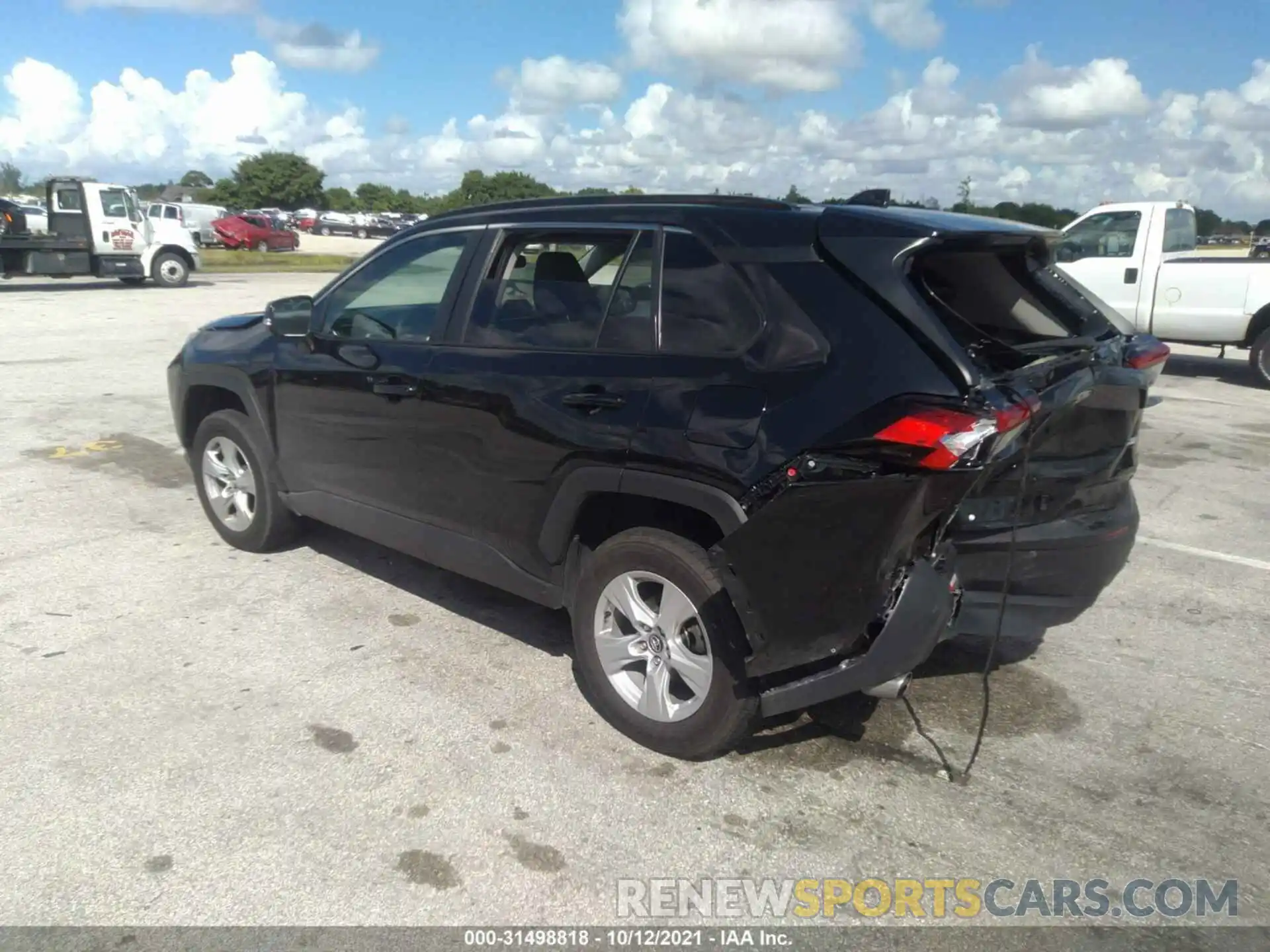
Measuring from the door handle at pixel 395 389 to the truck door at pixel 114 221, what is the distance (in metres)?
20.7

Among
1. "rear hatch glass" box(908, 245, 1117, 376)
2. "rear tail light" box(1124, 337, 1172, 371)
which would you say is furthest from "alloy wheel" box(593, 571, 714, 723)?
"rear tail light" box(1124, 337, 1172, 371)

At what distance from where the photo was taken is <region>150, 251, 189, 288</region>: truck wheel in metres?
23.5

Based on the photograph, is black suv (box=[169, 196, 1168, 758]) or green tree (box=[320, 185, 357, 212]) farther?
green tree (box=[320, 185, 357, 212])

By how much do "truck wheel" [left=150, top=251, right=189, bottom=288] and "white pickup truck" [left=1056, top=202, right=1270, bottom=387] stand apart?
19726 mm

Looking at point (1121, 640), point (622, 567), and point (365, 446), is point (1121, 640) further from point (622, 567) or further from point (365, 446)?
point (365, 446)

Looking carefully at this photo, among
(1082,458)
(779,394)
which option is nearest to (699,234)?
(779,394)

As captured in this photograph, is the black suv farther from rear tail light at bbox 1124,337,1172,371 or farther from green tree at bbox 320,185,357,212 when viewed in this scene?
green tree at bbox 320,185,357,212

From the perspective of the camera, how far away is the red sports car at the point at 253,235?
41750mm

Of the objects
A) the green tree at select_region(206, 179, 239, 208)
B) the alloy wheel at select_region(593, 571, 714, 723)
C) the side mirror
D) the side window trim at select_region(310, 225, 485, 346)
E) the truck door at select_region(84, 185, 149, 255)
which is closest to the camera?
the alloy wheel at select_region(593, 571, 714, 723)

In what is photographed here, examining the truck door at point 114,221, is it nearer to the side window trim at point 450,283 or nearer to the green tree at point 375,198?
the side window trim at point 450,283

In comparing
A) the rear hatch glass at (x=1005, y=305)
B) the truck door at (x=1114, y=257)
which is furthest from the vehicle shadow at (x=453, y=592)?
the truck door at (x=1114, y=257)

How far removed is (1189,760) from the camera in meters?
3.57

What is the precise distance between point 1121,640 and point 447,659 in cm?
301

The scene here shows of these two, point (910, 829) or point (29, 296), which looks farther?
point (29, 296)
